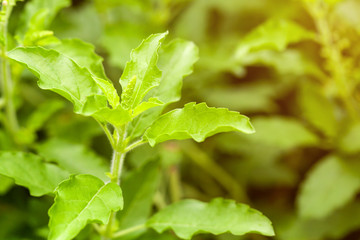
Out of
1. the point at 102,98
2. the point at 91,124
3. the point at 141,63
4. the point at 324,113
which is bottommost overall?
the point at 102,98

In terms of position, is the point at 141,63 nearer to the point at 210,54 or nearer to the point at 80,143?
the point at 80,143

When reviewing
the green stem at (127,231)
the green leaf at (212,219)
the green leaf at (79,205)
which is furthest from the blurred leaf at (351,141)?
the green leaf at (79,205)

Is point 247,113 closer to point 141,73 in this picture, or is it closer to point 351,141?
point 351,141

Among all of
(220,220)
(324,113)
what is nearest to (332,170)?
(324,113)

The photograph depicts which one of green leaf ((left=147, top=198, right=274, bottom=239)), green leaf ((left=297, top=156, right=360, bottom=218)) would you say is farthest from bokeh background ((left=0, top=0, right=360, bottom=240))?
green leaf ((left=147, top=198, right=274, bottom=239))

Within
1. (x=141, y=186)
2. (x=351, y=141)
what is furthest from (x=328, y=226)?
(x=141, y=186)

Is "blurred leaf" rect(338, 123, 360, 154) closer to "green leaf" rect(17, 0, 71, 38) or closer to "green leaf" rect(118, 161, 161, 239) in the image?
"green leaf" rect(118, 161, 161, 239)
